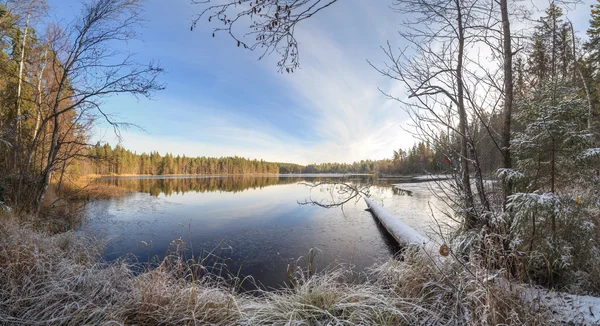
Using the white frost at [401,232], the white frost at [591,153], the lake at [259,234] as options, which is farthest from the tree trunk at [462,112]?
the white frost at [401,232]

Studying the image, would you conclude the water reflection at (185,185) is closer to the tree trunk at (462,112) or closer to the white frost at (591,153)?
the tree trunk at (462,112)

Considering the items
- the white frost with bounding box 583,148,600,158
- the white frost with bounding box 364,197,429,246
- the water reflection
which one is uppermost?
the white frost with bounding box 583,148,600,158

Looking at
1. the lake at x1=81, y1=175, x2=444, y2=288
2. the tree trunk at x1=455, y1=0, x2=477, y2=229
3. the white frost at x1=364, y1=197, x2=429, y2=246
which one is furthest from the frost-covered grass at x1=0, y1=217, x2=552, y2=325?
the white frost at x1=364, y1=197, x2=429, y2=246

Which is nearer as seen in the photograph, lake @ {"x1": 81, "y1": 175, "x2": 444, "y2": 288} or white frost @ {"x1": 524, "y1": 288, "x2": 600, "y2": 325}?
white frost @ {"x1": 524, "y1": 288, "x2": 600, "y2": 325}

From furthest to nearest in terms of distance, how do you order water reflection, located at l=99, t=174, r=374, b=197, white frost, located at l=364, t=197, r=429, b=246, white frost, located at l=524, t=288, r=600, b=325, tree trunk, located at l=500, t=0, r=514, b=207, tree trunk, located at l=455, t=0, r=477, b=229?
water reflection, located at l=99, t=174, r=374, b=197 → white frost, located at l=364, t=197, r=429, b=246 → tree trunk, located at l=455, t=0, r=477, b=229 → tree trunk, located at l=500, t=0, r=514, b=207 → white frost, located at l=524, t=288, r=600, b=325

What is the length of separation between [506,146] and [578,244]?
4.84ft

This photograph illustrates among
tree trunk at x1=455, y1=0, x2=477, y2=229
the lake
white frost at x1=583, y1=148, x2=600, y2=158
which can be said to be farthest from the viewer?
the lake

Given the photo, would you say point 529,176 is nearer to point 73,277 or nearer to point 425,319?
→ point 425,319

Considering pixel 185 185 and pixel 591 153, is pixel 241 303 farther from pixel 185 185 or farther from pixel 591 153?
pixel 185 185

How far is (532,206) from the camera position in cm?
275

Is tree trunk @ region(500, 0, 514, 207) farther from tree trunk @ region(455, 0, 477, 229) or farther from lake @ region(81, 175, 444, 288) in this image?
lake @ region(81, 175, 444, 288)

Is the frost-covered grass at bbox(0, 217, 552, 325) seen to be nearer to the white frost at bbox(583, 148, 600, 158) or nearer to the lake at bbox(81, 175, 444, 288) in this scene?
the lake at bbox(81, 175, 444, 288)

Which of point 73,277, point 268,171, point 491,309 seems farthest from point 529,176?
point 268,171

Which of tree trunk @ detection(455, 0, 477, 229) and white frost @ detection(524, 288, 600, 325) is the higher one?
tree trunk @ detection(455, 0, 477, 229)
